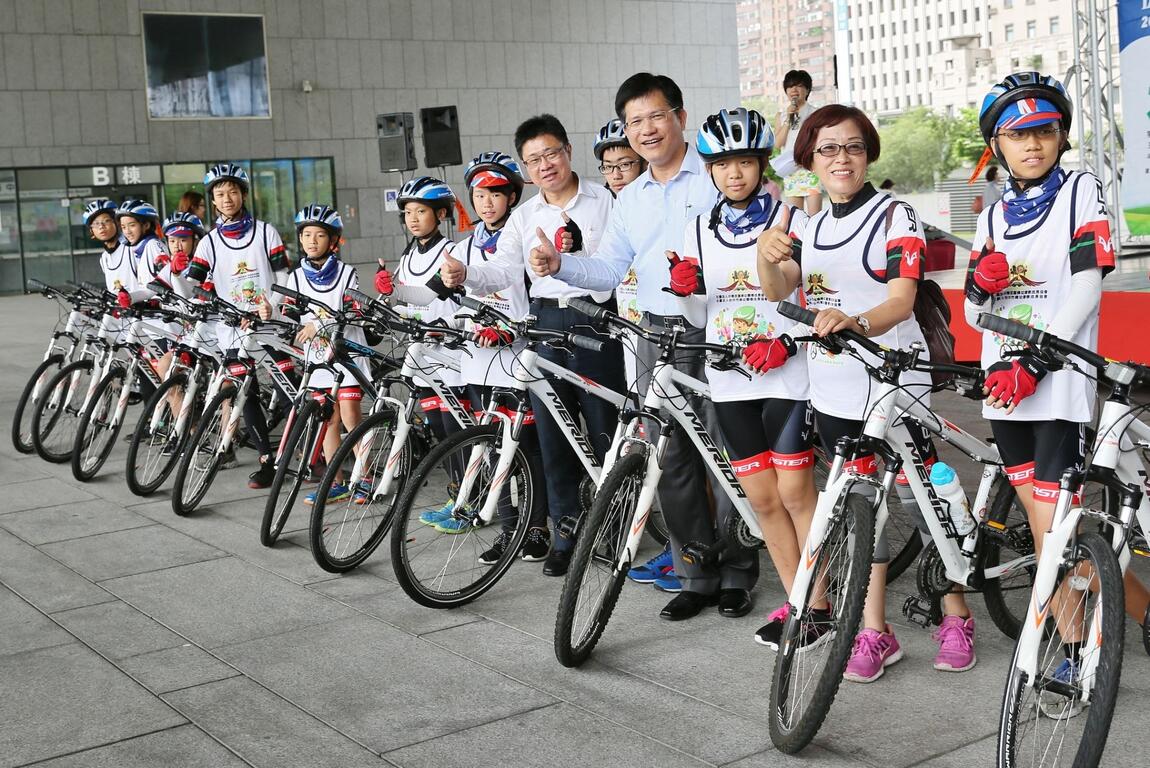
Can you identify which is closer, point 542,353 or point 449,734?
point 449,734

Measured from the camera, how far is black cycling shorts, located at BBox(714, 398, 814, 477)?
4.20m

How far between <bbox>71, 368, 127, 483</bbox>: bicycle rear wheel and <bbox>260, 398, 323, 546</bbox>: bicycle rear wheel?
2.33 meters

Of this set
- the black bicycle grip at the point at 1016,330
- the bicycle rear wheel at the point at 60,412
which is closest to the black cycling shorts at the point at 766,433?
the black bicycle grip at the point at 1016,330

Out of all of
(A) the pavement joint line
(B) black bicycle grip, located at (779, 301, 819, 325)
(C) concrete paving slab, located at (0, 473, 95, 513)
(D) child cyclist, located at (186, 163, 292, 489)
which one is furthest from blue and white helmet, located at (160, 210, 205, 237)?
(B) black bicycle grip, located at (779, 301, 819, 325)

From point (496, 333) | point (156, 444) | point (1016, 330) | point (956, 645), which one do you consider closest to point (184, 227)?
point (156, 444)

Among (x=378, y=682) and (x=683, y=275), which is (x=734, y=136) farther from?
(x=378, y=682)

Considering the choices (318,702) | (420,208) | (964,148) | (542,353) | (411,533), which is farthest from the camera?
(964,148)

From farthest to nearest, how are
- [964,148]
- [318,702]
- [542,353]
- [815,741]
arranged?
1. [964,148]
2. [542,353]
3. [318,702]
4. [815,741]

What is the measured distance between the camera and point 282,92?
29.6 meters

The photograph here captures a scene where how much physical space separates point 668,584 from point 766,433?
3.43 ft

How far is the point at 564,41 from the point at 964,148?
168ft

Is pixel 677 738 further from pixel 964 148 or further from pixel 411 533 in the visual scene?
pixel 964 148

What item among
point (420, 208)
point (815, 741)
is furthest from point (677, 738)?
point (420, 208)

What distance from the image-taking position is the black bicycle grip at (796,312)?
136 inches
